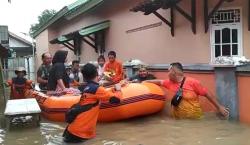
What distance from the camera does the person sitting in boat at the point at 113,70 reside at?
9.83 metres

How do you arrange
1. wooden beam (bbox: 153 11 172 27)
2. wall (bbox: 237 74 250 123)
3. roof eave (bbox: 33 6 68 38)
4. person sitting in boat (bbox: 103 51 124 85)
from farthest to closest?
roof eave (bbox: 33 6 68 38) < wooden beam (bbox: 153 11 172 27) < person sitting in boat (bbox: 103 51 124 85) < wall (bbox: 237 74 250 123)

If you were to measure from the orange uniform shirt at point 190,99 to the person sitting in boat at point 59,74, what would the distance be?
99.3 inches

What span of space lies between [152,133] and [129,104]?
970 mm

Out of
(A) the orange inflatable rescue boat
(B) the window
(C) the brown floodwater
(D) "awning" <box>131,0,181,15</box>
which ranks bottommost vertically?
(C) the brown floodwater

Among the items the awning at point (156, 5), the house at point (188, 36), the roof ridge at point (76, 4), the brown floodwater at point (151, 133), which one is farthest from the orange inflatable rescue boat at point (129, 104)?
the roof ridge at point (76, 4)

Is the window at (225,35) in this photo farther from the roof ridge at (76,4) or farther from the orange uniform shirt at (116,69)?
the roof ridge at (76,4)

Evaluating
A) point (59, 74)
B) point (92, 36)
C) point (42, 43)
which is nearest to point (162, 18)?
point (59, 74)

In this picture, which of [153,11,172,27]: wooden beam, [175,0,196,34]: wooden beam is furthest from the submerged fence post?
[153,11,172,27]: wooden beam

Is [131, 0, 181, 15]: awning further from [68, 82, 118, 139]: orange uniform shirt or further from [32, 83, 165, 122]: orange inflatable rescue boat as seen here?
[68, 82, 118, 139]: orange uniform shirt

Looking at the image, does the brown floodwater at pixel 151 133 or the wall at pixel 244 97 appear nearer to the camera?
the brown floodwater at pixel 151 133

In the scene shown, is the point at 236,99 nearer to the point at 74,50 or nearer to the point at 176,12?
the point at 176,12

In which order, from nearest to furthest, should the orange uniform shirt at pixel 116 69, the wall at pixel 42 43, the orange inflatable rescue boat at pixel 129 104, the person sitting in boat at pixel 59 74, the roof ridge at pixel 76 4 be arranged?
the orange inflatable rescue boat at pixel 129 104 → the person sitting in boat at pixel 59 74 → the orange uniform shirt at pixel 116 69 → the roof ridge at pixel 76 4 → the wall at pixel 42 43

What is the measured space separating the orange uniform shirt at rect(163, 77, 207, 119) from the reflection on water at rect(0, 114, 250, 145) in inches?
5.6

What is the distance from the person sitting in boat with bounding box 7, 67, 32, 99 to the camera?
11117 millimetres
